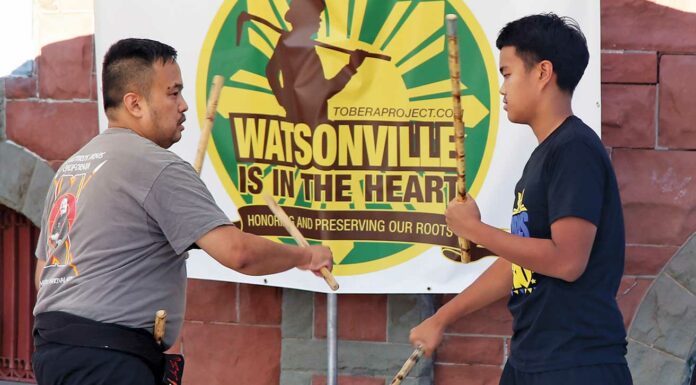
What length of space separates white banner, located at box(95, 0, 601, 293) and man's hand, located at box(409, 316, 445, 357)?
104cm

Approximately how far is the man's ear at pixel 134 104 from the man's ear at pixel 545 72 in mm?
1059

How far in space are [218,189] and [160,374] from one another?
1.62 meters

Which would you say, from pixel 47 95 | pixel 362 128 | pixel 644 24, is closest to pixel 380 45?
pixel 362 128

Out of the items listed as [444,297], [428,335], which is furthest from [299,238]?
[444,297]

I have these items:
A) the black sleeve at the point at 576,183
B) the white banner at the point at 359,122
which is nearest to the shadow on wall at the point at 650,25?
the white banner at the point at 359,122

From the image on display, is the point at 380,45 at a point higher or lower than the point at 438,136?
higher

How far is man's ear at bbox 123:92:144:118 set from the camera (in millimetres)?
3293

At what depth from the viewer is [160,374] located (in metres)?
3.25

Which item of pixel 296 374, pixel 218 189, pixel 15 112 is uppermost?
pixel 15 112

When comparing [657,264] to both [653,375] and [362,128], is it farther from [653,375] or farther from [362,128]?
[362,128]

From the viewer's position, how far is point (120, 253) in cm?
313

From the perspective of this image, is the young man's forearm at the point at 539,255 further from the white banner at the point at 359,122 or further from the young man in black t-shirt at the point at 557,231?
the white banner at the point at 359,122

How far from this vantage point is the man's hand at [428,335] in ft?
11.4

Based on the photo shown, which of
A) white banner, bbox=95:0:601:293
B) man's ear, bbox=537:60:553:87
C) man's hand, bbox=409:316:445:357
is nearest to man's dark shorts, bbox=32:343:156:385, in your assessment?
man's hand, bbox=409:316:445:357
